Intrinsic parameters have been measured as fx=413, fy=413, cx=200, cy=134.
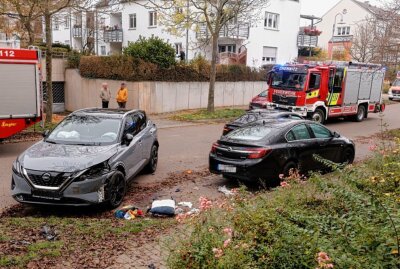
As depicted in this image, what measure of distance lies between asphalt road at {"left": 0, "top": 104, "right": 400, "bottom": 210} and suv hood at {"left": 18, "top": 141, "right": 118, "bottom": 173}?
45.8 inches

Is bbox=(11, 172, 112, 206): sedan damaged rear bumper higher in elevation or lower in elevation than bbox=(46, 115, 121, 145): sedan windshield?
lower

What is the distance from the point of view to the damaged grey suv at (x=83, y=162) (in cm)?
688

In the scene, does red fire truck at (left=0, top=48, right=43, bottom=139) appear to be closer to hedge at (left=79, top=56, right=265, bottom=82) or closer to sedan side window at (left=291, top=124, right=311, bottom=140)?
sedan side window at (left=291, top=124, right=311, bottom=140)

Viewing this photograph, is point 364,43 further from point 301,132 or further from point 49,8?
point 301,132

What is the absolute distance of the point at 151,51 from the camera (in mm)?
21781

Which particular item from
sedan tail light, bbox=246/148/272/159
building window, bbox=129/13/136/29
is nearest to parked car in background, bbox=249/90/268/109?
sedan tail light, bbox=246/148/272/159

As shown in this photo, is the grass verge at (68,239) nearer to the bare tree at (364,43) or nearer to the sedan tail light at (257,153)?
the sedan tail light at (257,153)

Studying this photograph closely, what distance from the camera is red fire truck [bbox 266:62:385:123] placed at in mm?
18500

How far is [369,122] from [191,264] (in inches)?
826

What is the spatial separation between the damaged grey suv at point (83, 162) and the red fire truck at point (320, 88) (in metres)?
10.8

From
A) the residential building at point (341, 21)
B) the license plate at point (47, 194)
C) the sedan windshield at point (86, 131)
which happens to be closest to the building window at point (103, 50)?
the residential building at point (341, 21)

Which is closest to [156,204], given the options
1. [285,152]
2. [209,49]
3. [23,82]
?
[285,152]

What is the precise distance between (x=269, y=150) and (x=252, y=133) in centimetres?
78

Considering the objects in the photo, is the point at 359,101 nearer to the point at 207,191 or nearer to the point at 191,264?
the point at 207,191
